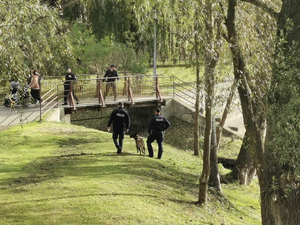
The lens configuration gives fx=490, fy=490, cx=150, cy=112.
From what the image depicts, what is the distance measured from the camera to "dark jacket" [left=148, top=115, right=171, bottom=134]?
15258mm

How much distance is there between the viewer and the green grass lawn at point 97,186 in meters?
10.6

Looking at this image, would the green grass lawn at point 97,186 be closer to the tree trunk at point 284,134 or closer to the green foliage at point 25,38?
the tree trunk at point 284,134

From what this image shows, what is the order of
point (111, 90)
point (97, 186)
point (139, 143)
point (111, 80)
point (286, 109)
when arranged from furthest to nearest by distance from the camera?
point (111, 80)
point (111, 90)
point (139, 143)
point (97, 186)
point (286, 109)

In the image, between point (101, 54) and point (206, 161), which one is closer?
point (206, 161)

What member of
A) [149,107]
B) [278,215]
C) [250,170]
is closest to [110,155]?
[250,170]

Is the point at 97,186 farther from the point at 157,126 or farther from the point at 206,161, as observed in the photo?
the point at 157,126

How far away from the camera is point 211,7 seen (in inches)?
440

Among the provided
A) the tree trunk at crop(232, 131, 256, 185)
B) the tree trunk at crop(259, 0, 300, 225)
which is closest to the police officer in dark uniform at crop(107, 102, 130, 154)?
the tree trunk at crop(232, 131, 256, 185)

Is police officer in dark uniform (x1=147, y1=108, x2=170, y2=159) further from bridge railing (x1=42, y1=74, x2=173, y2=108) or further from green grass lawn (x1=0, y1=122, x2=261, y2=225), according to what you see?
bridge railing (x1=42, y1=74, x2=173, y2=108)

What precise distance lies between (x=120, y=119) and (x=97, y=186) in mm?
3460

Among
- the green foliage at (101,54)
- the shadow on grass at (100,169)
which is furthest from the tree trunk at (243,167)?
the green foliage at (101,54)

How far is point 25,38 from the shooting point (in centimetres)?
966

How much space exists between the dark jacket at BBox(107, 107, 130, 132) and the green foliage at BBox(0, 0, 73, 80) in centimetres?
459

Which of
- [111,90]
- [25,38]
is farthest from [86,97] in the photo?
[25,38]
